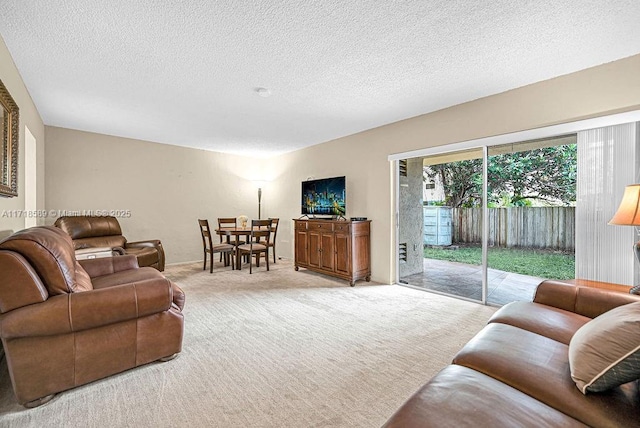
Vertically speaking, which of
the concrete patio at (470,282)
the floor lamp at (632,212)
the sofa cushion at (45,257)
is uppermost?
the floor lamp at (632,212)

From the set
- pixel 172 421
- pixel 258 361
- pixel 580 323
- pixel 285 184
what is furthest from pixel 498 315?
pixel 285 184

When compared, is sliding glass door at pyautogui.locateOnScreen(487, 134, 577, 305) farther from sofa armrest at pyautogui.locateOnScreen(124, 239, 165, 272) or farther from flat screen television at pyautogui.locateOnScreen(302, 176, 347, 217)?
sofa armrest at pyautogui.locateOnScreen(124, 239, 165, 272)

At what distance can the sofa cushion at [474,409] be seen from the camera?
0.85 metres

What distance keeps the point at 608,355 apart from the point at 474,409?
1.66ft

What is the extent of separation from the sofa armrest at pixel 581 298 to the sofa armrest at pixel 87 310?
257 centimetres

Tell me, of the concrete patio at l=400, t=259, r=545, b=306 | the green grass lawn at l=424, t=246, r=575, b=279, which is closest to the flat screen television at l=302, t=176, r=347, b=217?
the concrete patio at l=400, t=259, r=545, b=306

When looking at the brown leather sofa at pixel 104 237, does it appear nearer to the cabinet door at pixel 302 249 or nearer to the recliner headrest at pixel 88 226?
the recliner headrest at pixel 88 226

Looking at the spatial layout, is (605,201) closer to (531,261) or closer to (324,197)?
(531,261)

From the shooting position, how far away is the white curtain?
7.90ft

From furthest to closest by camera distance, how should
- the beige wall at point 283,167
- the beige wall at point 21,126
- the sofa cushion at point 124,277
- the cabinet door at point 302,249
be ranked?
1. the cabinet door at point 302,249
2. the beige wall at point 283,167
3. the sofa cushion at point 124,277
4. the beige wall at point 21,126

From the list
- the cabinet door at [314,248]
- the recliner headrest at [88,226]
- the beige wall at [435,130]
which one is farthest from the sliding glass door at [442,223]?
the recliner headrest at [88,226]

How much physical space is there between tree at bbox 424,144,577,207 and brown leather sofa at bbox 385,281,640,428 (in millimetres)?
1996

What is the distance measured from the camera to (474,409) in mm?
895

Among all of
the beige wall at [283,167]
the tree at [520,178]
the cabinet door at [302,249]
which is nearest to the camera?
the beige wall at [283,167]
